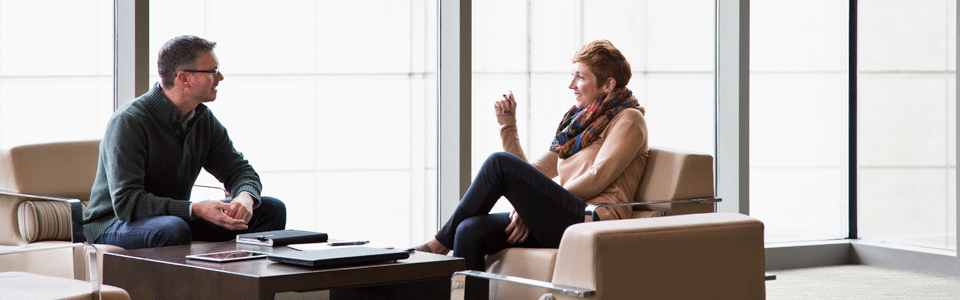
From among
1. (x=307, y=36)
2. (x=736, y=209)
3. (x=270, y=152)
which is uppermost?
(x=307, y=36)

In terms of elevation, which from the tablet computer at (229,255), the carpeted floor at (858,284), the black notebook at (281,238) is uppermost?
the black notebook at (281,238)

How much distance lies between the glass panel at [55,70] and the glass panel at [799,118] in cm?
366

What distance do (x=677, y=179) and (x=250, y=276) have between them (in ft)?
5.71

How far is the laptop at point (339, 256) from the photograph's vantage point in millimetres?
2363

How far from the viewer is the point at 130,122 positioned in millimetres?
3191

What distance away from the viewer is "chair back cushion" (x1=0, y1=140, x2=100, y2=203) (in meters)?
3.28

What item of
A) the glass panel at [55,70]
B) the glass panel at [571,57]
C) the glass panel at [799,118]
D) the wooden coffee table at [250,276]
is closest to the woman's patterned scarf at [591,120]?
the wooden coffee table at [250,276]

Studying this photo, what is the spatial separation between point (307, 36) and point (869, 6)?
3.38 metres

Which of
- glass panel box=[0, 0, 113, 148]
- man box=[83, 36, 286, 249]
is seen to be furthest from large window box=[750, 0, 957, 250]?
glass panel box=[0, 0, 113, 148]

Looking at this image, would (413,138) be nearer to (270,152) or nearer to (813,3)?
(270,152)

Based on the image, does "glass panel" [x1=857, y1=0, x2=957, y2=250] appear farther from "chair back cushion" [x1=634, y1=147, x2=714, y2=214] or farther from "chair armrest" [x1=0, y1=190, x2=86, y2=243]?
"chair armrest" [x1=0, y1=190, x2=86, y2=243]

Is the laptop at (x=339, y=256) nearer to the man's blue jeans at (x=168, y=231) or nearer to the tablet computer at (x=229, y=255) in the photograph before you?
the tablet computer at (x=229, y=255)

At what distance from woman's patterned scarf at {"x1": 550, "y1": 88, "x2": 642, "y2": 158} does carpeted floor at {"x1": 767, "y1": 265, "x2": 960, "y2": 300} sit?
147 centimetres

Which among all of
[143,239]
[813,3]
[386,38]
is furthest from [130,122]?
[813,3]
